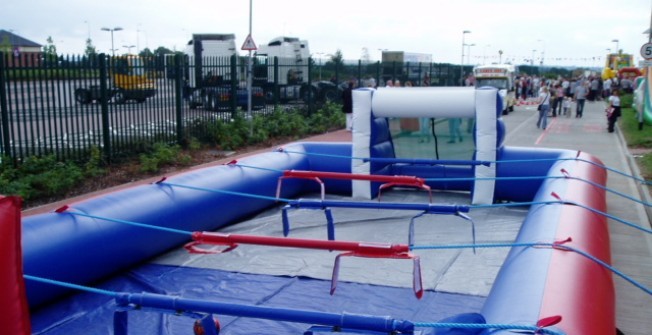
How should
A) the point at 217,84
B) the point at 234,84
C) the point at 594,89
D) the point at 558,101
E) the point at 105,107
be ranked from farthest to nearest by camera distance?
the point at 594,89 → the point at 558,101 → the point at 234,84 → the point at 217,84 → the point at 105,107

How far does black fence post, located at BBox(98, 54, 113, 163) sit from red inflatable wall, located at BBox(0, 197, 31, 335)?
8328 millimetres

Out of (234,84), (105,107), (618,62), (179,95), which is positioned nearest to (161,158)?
(105,107)

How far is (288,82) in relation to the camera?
764 inches

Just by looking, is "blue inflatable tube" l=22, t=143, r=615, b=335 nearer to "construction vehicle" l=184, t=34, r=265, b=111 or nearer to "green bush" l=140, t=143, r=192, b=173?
"green bush" l=140, t=143, r=192, b=173

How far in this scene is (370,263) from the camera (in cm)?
600

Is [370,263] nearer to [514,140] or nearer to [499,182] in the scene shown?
[499,182]

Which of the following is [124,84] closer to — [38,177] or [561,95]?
[38,177]

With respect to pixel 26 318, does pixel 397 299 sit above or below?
below

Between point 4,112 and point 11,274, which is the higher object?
point 4,112

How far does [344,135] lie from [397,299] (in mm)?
13549

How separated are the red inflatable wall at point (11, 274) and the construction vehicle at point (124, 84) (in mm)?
8367

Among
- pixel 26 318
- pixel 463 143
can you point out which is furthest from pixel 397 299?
pixel 463 143

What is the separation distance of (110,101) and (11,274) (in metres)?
8.96

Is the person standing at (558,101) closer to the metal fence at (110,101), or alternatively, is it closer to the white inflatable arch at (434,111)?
the metal fence at (110,101)
